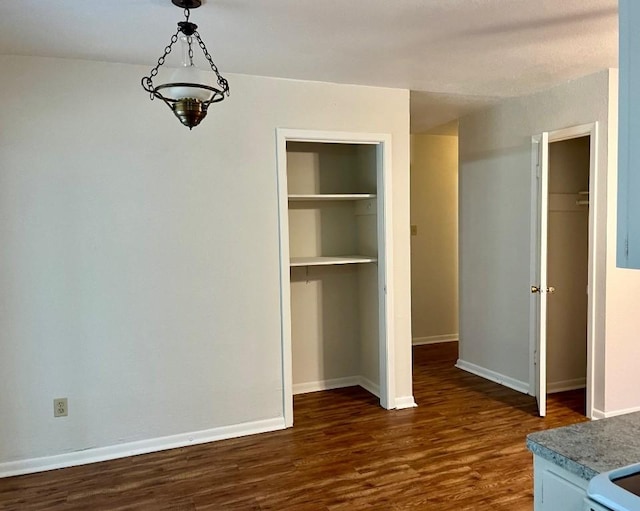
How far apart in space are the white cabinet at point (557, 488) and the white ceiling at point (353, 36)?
2.01m

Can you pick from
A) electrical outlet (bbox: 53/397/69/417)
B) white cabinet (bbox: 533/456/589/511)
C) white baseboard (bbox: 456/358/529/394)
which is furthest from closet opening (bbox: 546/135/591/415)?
electrical outlet (bbox: 53/397/69/417)

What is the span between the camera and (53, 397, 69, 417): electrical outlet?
319cm

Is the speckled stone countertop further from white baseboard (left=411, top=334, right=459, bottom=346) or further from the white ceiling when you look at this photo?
white baseboard (left=411, top=334, right=459, bottom=346)

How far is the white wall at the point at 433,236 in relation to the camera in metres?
6.21

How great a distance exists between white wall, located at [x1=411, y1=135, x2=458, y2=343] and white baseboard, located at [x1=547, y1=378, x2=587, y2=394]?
2.03 metres

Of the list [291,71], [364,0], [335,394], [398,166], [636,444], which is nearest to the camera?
[636,444]

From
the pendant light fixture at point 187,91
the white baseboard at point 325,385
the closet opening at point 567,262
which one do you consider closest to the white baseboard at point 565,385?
the closet opening at point 567,262

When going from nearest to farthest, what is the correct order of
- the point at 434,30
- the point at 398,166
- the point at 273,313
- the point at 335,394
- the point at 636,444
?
1. the point at 636,444
2. the point at 434,30
3. the point at 273,313
4. the point at 398,166
5. the point at 335,394

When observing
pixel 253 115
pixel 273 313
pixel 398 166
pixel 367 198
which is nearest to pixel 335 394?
pixel 273 313

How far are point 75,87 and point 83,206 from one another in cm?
73

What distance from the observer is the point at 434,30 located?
8.91ft

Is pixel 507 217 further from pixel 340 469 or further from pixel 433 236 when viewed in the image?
pixel 340 469

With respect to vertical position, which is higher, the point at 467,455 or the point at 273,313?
the point at 273,313

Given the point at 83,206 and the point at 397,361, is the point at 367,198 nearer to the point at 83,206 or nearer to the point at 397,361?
the point at 397,361
